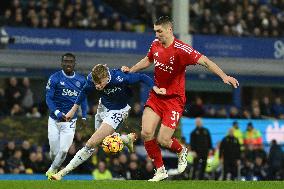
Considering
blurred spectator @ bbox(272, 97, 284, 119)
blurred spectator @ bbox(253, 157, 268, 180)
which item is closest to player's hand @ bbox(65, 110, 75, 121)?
blurred spectator @ bbox(253, 157, 268, 180)

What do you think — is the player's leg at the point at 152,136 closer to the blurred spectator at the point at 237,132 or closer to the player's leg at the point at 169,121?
the player's leg at the point at 169,121

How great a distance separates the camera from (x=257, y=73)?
3712cm

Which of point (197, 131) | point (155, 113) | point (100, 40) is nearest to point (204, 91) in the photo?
point (100, 40)

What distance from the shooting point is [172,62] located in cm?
1545

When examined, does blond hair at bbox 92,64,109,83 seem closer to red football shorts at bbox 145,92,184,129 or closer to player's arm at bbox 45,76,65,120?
red football shorts at bbox 145,92,184,129

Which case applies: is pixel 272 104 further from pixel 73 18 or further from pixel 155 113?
pixel 155 113

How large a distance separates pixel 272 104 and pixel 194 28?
3932 millimetres

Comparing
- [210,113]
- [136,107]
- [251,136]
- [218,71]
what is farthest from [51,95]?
[210,113]

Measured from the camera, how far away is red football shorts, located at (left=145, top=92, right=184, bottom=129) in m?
15.6

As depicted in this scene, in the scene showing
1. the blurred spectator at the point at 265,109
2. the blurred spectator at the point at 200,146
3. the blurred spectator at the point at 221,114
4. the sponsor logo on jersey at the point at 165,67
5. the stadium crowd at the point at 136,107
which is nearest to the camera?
the sponsor logo on jersey at the point at 165,67

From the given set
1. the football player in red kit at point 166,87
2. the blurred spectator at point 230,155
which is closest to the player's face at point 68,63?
the football player in red kit at point 166,87

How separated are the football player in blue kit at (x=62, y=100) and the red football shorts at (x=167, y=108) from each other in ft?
8.30

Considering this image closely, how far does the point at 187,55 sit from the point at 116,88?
147cm

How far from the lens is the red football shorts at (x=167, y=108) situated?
1562cm
